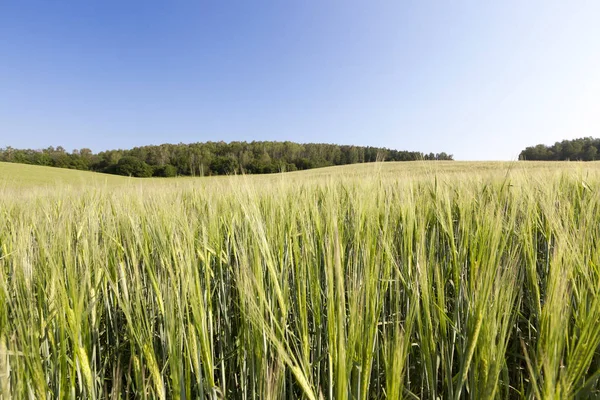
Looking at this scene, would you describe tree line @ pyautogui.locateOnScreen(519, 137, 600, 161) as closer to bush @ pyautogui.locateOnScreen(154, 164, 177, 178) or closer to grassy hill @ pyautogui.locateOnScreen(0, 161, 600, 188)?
grassy hill @ pyautogui.locateOnScreen(0, 161, 600, 188)

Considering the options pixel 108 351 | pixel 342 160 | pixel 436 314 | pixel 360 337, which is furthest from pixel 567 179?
pixel 342 160

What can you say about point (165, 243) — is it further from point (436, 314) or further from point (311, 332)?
point (436, 314)

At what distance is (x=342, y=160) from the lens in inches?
1508

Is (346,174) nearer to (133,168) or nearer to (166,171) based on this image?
(166,171)

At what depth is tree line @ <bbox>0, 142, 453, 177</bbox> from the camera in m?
28.4

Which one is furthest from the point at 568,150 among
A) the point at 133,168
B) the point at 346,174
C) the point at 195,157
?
the point at 133,168

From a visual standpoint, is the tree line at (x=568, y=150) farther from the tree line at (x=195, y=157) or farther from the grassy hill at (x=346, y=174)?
the grassy hill at (x=346, y=174)

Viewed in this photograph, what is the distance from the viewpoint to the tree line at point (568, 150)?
88.8ft

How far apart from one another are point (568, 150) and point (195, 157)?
3480cm

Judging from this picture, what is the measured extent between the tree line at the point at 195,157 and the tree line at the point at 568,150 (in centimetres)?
1230

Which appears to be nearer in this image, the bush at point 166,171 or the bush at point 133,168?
the bush at point 166,171

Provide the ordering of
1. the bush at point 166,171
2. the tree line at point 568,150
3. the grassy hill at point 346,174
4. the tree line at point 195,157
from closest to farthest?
1. the grassy hill at point 346,174
2. the bush at point 166,171
3. the tree line at point 568,150
4. the tree line at point 195,157

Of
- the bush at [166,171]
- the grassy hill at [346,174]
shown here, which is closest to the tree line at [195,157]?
the bush at [166,171]

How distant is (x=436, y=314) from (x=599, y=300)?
265 millimetres
